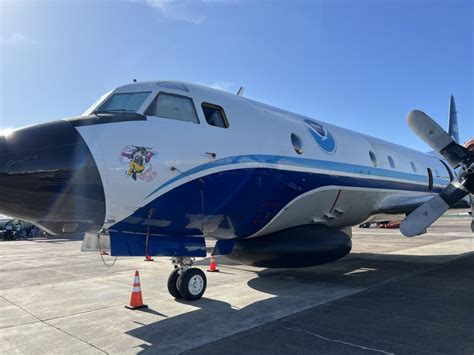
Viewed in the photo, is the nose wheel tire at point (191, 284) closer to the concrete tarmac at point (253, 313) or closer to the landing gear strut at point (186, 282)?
the landing gear strut at point (186, 282)

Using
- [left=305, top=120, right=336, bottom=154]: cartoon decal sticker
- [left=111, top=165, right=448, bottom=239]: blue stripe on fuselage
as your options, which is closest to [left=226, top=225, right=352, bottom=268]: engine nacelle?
[left=111, top=165, right=448, bottom=239]: blue stripe on fuselage

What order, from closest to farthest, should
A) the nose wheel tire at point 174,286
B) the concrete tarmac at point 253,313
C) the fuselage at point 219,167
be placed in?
the concrete tarmac at point 253,313, the fuselage at point 219,167, the nose wheel tire at point 174,286

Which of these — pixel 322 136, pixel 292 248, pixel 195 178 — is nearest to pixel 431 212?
pixel 322 136

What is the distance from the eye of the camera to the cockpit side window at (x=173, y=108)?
681cm

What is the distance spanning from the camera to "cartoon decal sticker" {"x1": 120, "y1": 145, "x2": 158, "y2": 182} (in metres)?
6.09

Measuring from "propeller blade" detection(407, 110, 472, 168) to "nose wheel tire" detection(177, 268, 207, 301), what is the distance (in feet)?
20.7

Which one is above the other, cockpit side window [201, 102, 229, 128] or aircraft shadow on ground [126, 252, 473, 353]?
Answer: cockpit side window [201, 102, 229, 128]

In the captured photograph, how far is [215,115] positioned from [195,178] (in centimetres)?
152

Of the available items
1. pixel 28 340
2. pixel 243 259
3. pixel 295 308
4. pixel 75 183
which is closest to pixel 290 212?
pixel 243 259

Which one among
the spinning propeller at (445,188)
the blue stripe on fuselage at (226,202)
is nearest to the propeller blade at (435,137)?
the spinning propeller at (445,188)

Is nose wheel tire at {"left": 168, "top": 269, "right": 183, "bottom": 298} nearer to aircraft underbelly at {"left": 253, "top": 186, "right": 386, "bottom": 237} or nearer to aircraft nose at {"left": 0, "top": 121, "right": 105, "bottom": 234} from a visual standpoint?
aircraft underbelly at {"left": 253, "top": 186, "right": 386, "bottom": 237}

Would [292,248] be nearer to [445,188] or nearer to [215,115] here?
[215,115]

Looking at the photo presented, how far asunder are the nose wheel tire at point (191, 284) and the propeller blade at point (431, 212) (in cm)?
462

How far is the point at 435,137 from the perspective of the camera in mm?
9672
